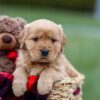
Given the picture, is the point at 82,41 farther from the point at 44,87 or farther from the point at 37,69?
the point at 44,87

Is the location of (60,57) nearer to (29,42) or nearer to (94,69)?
(29,42)

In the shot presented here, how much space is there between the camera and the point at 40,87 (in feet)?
13.8

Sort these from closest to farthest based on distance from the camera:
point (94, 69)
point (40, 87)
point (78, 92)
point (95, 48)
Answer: point (40, 87), point (78, 92), point (94, 69), point (95, 48)

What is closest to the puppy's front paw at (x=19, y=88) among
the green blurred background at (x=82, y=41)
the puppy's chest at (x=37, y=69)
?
the puppy's chest at (x=37, y=69)

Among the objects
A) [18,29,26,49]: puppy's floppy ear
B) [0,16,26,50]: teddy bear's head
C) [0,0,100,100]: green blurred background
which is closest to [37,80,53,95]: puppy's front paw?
[18,29,26,49]: puppy's floppy ear

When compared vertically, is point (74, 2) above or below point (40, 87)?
below

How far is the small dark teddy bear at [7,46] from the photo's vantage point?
14.2 ft

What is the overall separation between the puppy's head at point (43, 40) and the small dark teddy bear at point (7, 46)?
217 mm

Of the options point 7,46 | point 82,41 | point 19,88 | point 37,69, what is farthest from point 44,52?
point 82,41

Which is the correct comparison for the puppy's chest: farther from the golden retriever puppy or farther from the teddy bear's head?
the teddy bear's head

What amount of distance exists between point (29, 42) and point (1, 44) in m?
0.32

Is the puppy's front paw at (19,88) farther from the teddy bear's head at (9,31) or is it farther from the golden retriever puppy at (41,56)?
the teddy bear's head at (9,31)

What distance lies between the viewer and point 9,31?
15.2 feet

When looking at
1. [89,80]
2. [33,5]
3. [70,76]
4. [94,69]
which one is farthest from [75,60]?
[33,5]
